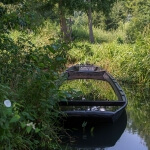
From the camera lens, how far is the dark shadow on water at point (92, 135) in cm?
381

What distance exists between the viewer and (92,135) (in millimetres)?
4016

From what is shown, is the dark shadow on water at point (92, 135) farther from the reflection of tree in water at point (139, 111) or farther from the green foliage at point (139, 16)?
the green foliage at point (139, 16)

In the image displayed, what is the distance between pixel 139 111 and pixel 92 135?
1.63m

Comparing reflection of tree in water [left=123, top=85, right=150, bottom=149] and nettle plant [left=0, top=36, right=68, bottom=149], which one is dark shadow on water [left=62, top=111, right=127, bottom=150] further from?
nettle plant [left=0, top=36, right=68, bottom=149]

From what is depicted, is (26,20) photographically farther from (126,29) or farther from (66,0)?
(126,29)

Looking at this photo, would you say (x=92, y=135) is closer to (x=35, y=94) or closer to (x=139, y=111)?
(x=35, y=94)

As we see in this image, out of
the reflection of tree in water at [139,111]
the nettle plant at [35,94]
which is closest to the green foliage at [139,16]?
the reflection of tree in water at [139,111]

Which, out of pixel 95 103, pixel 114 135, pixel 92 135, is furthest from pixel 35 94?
pixel 114 135

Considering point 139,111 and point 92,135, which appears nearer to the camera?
point 92,135

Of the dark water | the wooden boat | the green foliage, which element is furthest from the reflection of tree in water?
the green foliage

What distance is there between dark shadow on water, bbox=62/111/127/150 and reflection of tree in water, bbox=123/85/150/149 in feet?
0.97

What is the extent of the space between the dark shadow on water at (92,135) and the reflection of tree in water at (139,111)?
0.97 ft

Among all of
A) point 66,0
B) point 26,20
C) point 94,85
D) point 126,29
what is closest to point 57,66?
point 26,20

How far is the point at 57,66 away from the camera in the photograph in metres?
3.48
